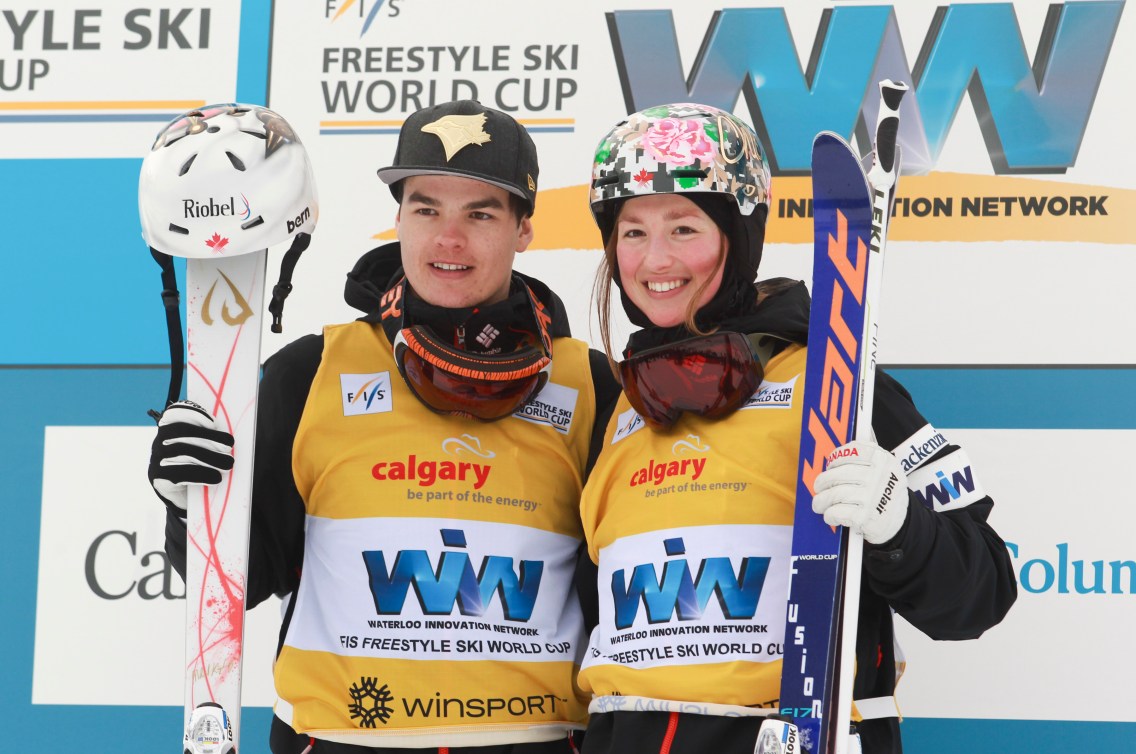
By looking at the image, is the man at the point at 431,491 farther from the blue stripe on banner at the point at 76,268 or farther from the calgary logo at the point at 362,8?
the blue stripe on banner at the point at 76,268

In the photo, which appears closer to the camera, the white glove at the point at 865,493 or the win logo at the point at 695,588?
the white glove at the point at 865,493

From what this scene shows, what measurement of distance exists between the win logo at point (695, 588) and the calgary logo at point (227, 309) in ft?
2.82

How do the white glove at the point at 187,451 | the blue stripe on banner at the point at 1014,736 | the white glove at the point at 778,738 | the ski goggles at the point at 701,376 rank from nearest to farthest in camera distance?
the white glove at the point at 778,738
the ski goggles at the point at 701,376
the white glove at the point at 187,451
the blue stripe on banner at the point at 1014,736

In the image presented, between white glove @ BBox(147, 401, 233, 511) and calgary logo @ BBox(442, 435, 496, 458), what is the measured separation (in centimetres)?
39

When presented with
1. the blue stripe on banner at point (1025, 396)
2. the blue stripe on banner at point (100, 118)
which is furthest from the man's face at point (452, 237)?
the blue stripe on banner at point (100, 118)

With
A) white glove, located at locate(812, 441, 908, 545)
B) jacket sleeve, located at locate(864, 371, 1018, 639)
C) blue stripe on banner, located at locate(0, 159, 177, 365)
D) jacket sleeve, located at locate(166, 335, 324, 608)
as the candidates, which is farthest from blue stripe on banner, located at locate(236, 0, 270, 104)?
white glove, located at locate(812, 441, 908, 545)

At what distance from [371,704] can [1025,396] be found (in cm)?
166

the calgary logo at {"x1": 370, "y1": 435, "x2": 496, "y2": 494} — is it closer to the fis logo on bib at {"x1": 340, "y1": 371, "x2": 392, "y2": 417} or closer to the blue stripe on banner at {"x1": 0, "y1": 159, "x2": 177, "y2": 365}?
the fis logo on bib at {"x1": 340, "y1": 371, "x2": 392, "y2": 417}

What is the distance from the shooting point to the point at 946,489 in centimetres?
198

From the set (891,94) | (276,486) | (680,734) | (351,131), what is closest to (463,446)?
(276,486)

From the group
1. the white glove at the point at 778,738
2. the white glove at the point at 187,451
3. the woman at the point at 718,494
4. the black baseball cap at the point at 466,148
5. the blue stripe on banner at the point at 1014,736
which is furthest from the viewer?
the blue stripe on banner at the point at 1014,736

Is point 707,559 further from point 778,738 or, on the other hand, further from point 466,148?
point 466,148

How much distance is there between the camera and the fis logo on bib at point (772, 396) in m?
2.04

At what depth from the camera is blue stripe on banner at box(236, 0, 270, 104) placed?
3203mm
